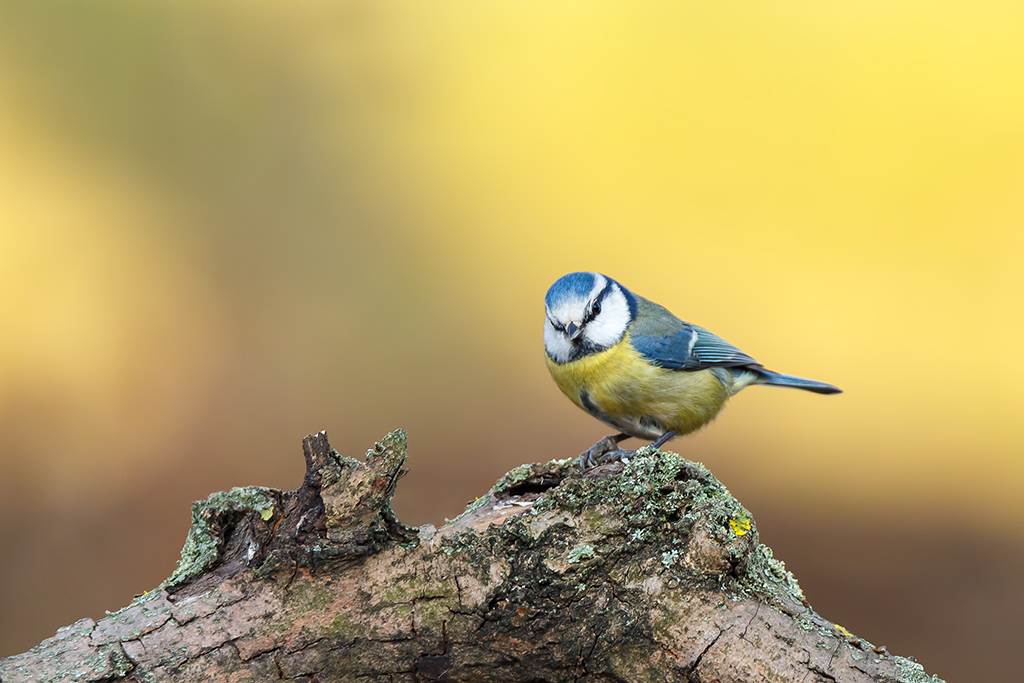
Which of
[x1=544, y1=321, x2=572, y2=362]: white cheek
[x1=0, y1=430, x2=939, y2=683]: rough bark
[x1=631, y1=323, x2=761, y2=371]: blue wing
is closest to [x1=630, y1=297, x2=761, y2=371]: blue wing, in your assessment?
[x1=631, y1=323, x2=761, y2=371]: blue wing

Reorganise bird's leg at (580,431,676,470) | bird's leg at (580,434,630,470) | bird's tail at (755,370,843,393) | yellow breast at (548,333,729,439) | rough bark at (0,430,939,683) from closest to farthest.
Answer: rough bark at (0,430,939,683)
bird's leg at (580,431,676,470)
bird's leg at (580,434,630,470)
yellow breast at (548,333,729,439)
bird's tail at (755,370,843,393)

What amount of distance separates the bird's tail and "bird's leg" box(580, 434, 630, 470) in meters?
0.53

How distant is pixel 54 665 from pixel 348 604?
1.47 feet

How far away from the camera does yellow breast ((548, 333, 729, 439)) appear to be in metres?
1.87

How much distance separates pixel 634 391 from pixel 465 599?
782 mm

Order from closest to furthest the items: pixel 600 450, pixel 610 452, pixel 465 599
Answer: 1. pixel 465 599
2. pixel 610 452
3. pixel 600 450

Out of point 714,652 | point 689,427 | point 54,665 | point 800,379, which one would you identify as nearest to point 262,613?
point 54,665

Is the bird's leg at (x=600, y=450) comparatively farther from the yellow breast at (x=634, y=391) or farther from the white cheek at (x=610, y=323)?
the white cheek at (x=610, y=323)

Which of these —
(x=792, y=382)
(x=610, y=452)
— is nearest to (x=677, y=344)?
(x=610, y=452)

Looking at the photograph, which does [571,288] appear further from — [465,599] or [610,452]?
[465,599]

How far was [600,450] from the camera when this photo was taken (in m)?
1.86

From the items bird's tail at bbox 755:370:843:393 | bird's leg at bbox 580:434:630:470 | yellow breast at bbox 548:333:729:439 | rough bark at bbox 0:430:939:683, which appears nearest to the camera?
rough bark at bbox 0:430:939:683

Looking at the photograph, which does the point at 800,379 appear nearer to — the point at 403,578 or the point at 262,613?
the point at 403,578

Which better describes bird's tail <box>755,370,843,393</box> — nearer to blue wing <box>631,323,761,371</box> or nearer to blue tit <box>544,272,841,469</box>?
blue wing <box>631,323,761,371</box>
